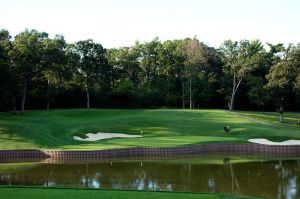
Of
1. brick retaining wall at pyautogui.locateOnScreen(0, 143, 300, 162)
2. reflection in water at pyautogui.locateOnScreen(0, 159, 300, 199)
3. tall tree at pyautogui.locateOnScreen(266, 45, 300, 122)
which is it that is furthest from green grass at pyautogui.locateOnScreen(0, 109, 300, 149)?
reflection in water at pyautogui.locateOnScreen(0, 159, 300, 199)

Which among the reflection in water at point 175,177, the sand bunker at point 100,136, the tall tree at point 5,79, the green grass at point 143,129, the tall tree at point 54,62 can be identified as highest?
the tall tree at point 54,62

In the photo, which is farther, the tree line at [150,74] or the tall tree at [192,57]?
the tall tree at [192,57]

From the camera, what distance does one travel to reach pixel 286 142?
32062 millimetres

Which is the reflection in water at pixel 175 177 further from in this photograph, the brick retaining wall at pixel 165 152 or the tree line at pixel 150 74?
the tree line at pixel 150 74

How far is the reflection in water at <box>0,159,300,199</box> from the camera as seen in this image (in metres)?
16.5

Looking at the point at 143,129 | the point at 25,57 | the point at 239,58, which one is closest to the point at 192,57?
the point at 239,58

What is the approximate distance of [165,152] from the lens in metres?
27.6

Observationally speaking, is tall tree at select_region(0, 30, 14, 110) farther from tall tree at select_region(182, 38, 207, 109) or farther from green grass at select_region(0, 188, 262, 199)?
green grass at select_region(0, 188, 262, 199)

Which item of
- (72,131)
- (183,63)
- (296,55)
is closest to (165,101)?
(183,63)

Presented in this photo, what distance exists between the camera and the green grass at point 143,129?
30094 mm

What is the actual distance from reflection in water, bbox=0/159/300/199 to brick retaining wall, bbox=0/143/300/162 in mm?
2603

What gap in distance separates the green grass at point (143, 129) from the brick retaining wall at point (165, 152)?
116cm

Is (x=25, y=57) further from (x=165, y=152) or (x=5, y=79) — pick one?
(x=165, y=152)

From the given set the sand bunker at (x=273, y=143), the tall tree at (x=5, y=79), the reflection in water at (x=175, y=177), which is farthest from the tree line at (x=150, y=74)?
the reflection in water at (x=175, y=177)
